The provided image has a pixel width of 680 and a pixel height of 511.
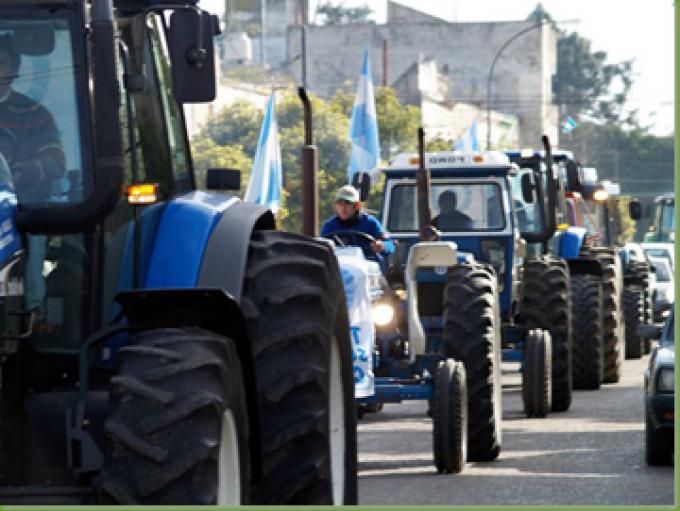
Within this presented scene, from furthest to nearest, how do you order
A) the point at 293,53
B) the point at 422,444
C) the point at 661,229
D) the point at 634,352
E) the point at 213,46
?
1. the point at 293,53
2. the point at 661,229
3. the point at 634,352
4. the point at 422,444
5. the point at 213,46

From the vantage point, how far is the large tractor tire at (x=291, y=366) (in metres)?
8.14

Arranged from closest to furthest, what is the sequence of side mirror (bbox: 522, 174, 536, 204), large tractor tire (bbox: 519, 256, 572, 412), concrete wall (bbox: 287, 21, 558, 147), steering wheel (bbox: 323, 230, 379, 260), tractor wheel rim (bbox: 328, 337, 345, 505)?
tractor wheel rim (bbox: 328, 337, 345, 505)
steering wheel (bbox: 323, 230, 379, 260)
large tractor tire (bbox: 519, 256, 572, 412)
side mirror (bbox: 522, 174, 536, 204)
concrete wall (bbox: 287, 21, 558, 147)

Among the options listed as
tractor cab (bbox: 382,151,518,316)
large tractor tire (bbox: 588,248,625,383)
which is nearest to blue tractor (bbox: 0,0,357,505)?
tractor cab (bbox: 382,151,518,316)

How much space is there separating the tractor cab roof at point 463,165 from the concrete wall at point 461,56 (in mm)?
86923

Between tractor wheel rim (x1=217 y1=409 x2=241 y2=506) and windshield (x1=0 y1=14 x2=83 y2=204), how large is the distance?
1.16 m

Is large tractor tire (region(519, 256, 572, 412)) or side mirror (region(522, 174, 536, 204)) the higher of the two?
side mirror (region(522, 174, 536, 204))

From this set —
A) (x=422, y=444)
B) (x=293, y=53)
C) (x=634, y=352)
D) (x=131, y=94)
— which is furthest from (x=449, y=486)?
(x=293, y=53)

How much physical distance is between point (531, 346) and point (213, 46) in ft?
37.1

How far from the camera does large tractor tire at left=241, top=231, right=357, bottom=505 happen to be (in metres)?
8.14

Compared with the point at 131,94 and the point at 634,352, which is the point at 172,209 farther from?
the point at 634,352

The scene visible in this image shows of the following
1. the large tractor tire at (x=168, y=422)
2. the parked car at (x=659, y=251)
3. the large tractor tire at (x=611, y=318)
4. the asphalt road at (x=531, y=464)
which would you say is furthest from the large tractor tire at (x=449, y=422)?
the parked car at (x=659, y=251)

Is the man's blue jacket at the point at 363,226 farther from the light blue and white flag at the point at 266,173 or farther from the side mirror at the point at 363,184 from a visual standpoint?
the light blue and white flag at the point at 266,173

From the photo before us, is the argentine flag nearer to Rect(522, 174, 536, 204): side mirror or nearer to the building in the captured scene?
Rect(522, 174, 536, 204): side mirror

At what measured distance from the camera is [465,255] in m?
18.4
